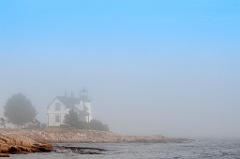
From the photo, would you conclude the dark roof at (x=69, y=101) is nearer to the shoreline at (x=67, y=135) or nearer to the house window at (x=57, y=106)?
the house window at (x=57, y=106)

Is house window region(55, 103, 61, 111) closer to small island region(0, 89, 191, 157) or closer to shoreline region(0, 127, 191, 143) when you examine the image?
small island region(0, 89, 191, 157)

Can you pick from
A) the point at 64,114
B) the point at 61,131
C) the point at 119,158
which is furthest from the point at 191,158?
the point at 64,114

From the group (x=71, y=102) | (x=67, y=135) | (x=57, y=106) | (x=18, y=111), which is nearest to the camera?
(x=67, y=135)

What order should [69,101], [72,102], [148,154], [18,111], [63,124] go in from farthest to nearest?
1. [72,102]
2. [69,101]
3. [18,111]
4. [63,124]
5. [148,154]

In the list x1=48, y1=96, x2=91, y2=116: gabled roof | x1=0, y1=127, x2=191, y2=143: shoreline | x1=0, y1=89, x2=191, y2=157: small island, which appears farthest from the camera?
x1=48, y1=96, x2=91, y2=116: gabled roof

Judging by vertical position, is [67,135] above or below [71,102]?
below

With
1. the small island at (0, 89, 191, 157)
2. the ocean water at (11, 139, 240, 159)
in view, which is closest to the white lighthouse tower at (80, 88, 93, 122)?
the small island at (0, 89, 191, 157)

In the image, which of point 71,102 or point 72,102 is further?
point 72,102

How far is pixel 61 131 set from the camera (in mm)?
A: 77562

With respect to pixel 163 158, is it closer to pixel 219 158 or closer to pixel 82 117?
pixel 219 158

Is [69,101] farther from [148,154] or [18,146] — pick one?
[148,154]

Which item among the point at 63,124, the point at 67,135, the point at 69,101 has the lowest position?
the point at 67,135

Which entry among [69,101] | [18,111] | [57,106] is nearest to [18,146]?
[18,111]

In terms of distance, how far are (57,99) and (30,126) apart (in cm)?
957
